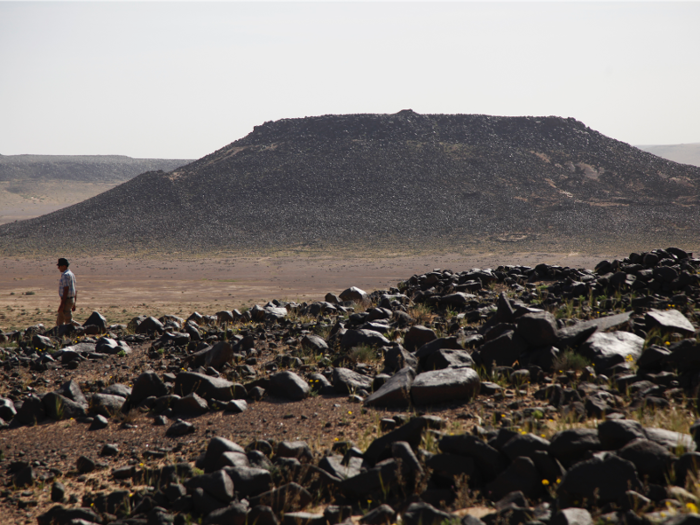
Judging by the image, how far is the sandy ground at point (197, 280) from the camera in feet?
63.5

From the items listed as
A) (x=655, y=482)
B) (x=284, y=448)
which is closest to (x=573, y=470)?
(x=655, y=482)

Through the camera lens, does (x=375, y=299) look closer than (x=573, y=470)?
No

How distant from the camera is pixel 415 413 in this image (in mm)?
5512

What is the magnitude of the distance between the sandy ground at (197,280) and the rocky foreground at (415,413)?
949cm

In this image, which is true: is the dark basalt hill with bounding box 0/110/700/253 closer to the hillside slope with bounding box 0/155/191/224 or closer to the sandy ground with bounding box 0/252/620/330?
the sandy ground with bounding box 0/252/620/330

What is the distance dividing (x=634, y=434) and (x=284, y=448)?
9.32 ft

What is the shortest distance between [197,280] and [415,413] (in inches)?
982

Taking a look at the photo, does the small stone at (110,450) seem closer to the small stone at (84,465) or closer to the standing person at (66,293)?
the small stone at (84,465)

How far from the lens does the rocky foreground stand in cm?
362

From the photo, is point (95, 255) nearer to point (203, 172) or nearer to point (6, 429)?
point (203, 172)

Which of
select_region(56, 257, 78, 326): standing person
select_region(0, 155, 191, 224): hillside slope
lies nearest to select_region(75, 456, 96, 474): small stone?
select_region(56, 257, 78, 326): standing person

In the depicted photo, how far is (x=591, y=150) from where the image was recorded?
223 feet

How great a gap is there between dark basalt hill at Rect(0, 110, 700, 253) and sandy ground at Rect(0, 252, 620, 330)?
299 inches

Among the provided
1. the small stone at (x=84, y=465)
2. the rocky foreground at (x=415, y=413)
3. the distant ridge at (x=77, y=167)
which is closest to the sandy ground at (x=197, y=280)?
the rocky foreground at (x=415, y=413)
